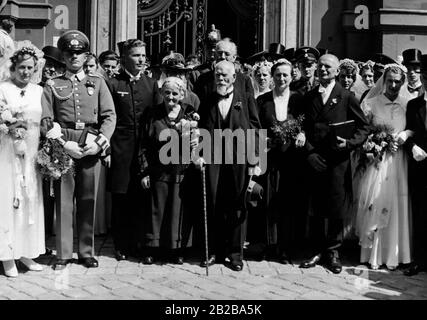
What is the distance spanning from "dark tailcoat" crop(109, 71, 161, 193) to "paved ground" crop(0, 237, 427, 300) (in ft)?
2.83

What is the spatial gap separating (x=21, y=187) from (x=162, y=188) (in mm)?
1307

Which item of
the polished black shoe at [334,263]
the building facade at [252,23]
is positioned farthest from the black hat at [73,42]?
the building facade at [252,23]

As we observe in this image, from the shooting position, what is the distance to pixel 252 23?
12.3 m

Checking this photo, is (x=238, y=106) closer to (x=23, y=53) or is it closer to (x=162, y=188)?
(x=162, y=188)

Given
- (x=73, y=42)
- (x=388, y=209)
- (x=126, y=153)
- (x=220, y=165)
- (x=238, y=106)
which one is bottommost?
(x=388, y=209)

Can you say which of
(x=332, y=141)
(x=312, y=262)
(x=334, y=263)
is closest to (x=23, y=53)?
(x=332, y=141)

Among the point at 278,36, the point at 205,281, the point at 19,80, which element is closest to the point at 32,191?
the point at 19,80

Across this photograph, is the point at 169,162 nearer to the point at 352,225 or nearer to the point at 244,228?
the point at 244,228

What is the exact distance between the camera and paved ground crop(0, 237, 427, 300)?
5.53m

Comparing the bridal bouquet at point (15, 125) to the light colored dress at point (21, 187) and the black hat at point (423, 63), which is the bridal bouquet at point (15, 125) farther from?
the black hat at point (423, 63)

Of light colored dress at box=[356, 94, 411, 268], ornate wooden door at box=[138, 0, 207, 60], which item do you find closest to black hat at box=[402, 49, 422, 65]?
light colored dress at box=[356, 94, 411, 268]

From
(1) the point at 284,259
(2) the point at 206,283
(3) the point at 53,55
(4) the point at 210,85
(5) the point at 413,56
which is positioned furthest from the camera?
(3) the point at 53,55

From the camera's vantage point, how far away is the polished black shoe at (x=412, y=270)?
248 inches

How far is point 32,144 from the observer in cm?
624
